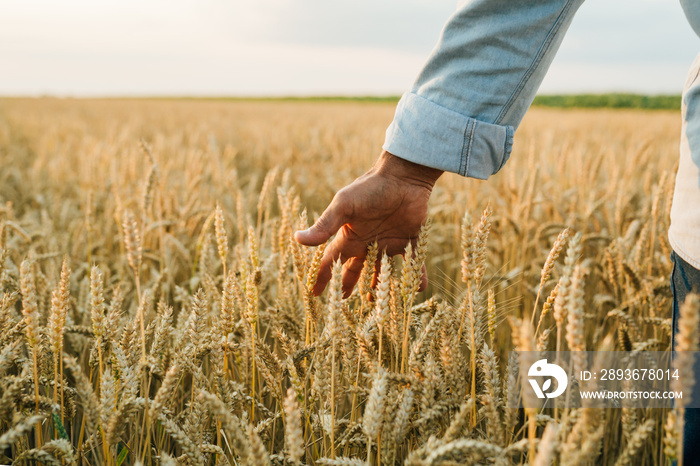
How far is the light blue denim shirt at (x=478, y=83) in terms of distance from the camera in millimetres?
1141

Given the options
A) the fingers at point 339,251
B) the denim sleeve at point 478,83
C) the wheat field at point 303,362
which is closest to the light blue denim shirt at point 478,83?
the denim sleeve at point 478,83

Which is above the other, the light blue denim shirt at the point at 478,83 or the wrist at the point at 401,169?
the light blue denim shirt at the point at 478,83

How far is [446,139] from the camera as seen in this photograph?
121 centimetres

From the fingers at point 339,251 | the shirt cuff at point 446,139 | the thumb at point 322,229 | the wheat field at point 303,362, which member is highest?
the shirt cuff at point 446,139

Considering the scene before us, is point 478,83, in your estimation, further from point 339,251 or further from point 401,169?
point 339,251

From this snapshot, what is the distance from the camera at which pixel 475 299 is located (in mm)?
1036

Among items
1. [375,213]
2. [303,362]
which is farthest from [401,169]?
[303,362]

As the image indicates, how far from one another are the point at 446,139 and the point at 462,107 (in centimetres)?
8

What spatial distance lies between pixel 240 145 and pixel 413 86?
240 inches

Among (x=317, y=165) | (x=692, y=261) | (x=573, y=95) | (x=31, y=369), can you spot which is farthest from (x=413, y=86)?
(x=573, y=95)
